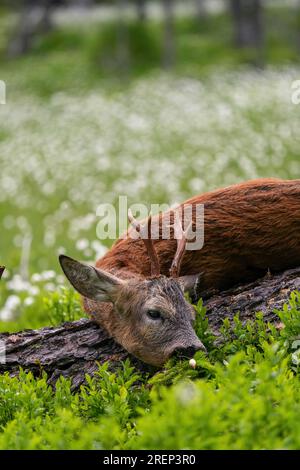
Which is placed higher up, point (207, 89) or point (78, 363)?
point (207, 89)

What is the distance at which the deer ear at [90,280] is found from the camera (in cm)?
569

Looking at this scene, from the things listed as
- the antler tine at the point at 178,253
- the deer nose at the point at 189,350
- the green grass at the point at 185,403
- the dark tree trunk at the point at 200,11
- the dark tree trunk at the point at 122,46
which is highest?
the dark tree trunk at the point at 200,11

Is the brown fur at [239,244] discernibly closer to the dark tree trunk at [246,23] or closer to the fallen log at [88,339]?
the fallen log at [88,339]

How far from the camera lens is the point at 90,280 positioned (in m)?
5.79

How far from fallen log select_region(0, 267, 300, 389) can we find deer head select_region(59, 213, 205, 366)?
0.17m

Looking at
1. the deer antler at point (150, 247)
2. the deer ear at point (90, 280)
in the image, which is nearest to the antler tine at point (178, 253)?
the deer antler at point (150, 247)

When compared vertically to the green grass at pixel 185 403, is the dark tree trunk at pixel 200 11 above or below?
above

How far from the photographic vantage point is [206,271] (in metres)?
6.35

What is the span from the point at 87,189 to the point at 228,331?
10980 mm

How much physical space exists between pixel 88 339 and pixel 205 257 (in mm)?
1114

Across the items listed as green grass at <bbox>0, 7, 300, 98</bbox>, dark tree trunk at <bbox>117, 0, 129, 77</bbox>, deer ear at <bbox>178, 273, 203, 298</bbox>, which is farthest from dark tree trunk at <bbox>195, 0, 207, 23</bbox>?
deer ear at <bbox>178, 273, 203, 298</bbox>
